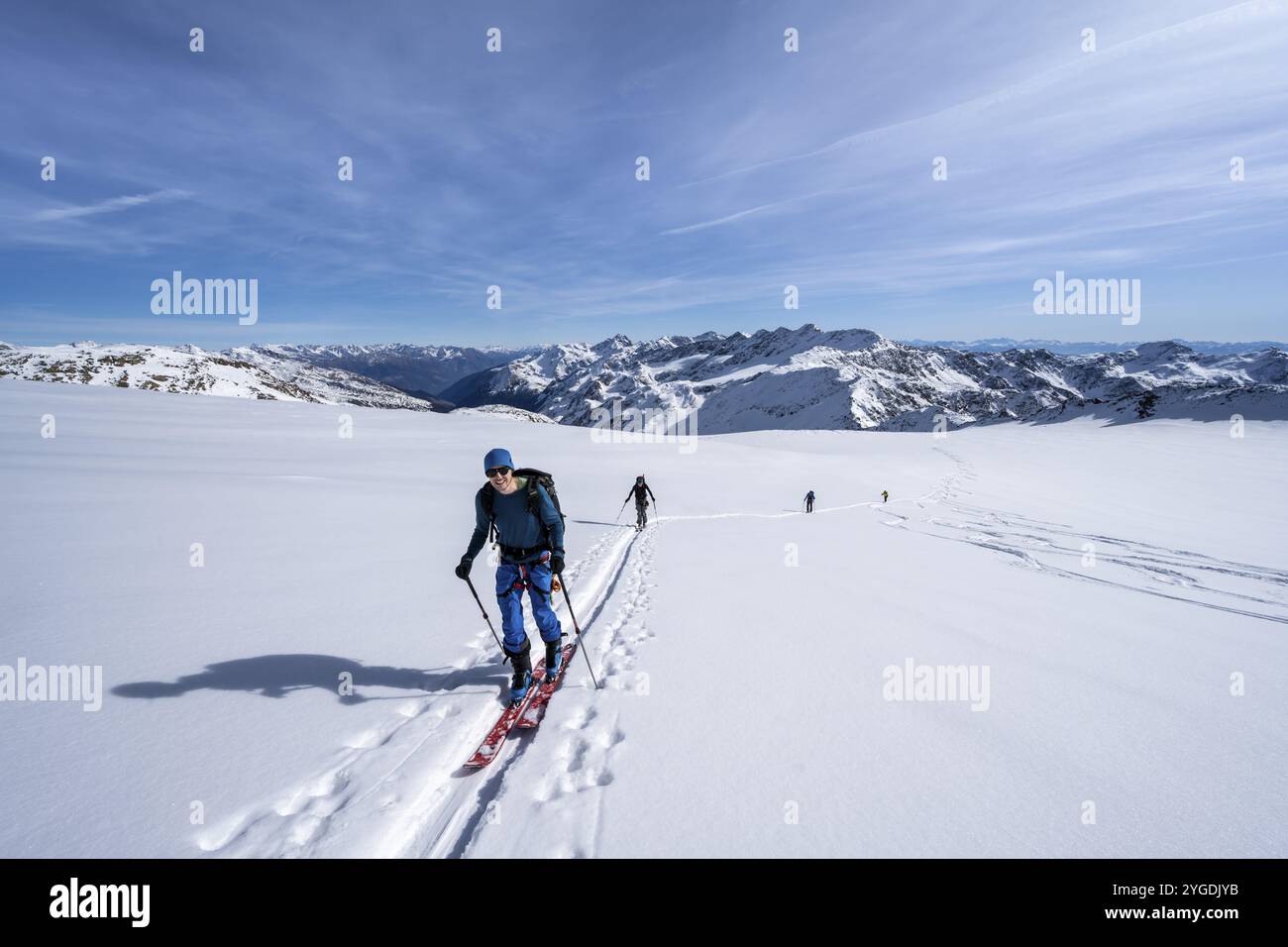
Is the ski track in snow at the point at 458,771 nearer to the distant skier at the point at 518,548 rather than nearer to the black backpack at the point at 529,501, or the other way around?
the distant skier at the point at 518,548

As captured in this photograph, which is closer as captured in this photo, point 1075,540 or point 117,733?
point 117,733

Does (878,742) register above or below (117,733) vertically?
below

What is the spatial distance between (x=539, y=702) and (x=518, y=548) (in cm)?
181

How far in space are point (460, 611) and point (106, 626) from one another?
440 cm

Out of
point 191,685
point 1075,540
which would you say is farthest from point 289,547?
point 1075,540

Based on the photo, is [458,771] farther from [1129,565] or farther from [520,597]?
[1129,565]

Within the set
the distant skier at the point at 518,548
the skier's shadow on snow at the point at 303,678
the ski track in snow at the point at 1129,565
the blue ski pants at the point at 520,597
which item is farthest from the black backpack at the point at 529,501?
the ski track in snow at the point at 1129,565

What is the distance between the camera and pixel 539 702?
19.0 feet

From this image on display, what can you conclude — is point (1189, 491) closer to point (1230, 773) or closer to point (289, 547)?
point (1230, 773)

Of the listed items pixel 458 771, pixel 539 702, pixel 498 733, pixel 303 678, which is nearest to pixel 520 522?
pixel 539 702

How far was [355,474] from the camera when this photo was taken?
2317cm

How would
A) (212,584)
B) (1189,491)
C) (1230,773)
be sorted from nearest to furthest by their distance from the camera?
(1230,773)
(212,584)
(1189,491)

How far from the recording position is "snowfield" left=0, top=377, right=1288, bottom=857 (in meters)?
3.76
